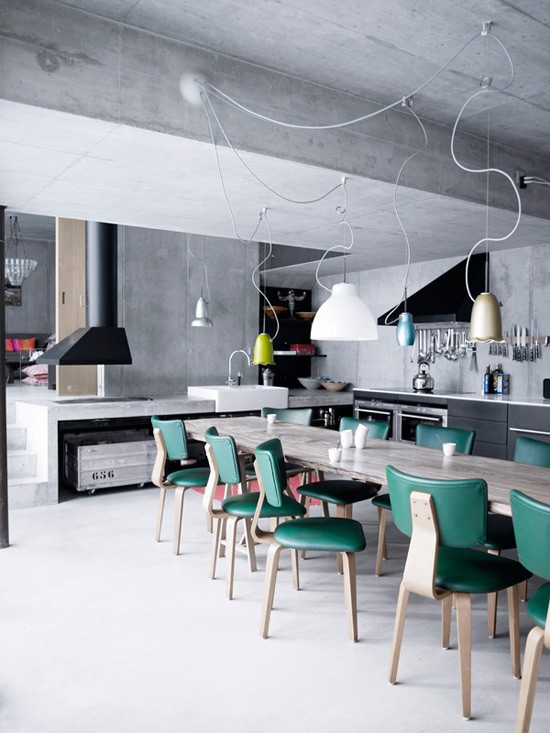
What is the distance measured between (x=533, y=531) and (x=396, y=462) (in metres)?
1.41

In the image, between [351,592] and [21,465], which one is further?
[21,465]

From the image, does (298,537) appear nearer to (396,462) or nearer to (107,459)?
(396,462)

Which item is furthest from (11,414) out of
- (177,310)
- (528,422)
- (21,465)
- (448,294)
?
(528,422)

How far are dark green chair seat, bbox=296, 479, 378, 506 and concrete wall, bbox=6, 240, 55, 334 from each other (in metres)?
9.45

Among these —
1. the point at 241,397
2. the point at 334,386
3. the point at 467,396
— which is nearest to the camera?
the point at 467,396

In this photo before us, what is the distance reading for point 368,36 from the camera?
3086mm

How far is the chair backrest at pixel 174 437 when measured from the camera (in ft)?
14.4

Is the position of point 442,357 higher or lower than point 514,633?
higher

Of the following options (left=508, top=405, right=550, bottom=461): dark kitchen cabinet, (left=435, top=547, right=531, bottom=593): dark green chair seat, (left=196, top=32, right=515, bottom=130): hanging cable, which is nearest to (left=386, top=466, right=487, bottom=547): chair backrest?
(left=435, top=547, right=531, bottom=593): dark green chair seat

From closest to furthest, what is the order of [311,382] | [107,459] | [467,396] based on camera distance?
[107,459], [467,396], [311,382]

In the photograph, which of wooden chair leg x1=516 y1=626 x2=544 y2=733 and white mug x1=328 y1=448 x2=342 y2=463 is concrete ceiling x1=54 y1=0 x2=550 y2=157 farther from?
wooden chair leg x1=516 y1=626 x2=544 y2=733

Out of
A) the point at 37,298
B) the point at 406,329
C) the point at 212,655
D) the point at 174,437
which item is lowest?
the point at 212,655

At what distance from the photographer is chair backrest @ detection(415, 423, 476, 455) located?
4.27 m

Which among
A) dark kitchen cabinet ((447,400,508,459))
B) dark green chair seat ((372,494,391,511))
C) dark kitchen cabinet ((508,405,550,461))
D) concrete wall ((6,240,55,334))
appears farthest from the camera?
concrete wall ((6,240,55,334))
